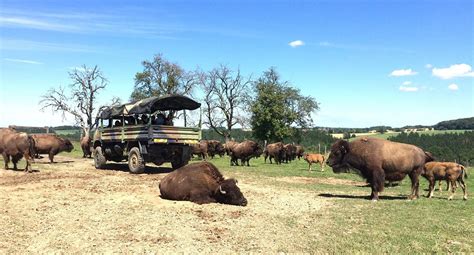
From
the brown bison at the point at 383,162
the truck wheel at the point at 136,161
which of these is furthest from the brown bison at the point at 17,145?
the brown bison at the point at 383,162

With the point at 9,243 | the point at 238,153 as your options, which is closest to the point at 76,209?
the point at 9,243

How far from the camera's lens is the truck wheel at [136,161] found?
738 inches

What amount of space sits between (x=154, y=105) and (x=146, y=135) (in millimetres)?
1624

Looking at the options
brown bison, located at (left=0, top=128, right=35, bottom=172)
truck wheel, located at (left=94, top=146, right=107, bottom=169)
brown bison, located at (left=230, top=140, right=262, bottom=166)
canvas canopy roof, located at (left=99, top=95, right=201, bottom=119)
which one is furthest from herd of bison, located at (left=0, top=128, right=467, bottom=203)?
brown bison, located at (left=230, top=140, right=262, bottom=166)

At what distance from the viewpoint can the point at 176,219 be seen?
9.09 metres

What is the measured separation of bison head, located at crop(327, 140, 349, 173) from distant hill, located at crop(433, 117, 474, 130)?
4155 inches

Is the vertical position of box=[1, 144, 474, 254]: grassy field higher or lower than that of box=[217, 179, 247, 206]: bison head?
lower

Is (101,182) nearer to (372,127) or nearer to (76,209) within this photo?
(76,209)

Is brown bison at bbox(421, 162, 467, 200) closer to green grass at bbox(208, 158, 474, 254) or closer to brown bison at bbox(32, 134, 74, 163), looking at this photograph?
green grass at bbox(208, 158, 474, 254)

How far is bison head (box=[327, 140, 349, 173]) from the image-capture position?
45.2 ft

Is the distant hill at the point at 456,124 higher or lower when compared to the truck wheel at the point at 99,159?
higher

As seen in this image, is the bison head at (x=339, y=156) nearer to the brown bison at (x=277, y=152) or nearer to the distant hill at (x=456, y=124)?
the brown bison at (x=277, y=152)

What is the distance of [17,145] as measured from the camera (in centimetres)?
1869


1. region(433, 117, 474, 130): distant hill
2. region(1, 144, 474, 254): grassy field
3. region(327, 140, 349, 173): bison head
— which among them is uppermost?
region(433, 117, 474, 130): distant hill
